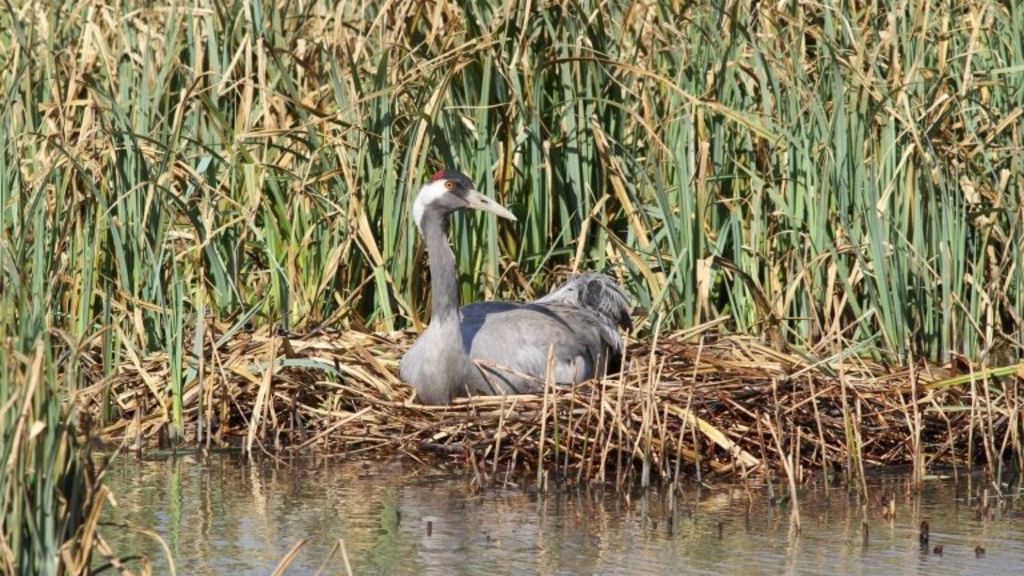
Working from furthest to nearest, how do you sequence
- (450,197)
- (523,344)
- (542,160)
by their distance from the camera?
(542,160)
(523,344)
(450,197)

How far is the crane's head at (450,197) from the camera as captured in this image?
7.28 m

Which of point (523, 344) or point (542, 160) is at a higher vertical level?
point (542, 160)

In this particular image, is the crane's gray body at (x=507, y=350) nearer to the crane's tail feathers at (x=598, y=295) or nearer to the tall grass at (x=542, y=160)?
the crane's tail feathers at (x=598, y=295)

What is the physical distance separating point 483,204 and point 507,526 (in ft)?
6.23

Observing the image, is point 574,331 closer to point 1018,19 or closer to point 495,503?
point 495,503

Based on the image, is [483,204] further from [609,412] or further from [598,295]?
[609,412]

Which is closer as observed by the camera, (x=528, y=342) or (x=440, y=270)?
(x=440, y=270)

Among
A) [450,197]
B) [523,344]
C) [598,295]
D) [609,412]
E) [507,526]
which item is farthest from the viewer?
[598,295]

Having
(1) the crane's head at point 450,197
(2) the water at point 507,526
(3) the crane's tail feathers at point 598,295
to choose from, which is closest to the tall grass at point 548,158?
(3) the crane's tail feathers at point 598,295

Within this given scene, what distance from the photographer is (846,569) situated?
5.25 m

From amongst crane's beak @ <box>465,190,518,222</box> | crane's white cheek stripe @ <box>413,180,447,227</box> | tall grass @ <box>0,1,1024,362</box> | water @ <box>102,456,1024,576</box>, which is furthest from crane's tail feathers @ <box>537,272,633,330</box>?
water @ <box>102,456,1024,576</box>

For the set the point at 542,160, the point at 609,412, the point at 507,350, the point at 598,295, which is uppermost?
the point at 542,160

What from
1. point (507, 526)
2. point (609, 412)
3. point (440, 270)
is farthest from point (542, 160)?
point (507, 526)

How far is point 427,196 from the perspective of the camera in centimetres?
731
